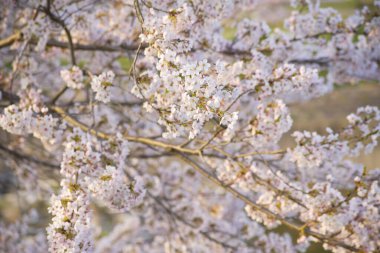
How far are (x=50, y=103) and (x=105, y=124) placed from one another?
53cm

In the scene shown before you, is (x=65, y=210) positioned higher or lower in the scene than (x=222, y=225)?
lower

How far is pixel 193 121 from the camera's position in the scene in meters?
2.26

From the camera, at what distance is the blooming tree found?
248 cm

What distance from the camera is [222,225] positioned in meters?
5.25

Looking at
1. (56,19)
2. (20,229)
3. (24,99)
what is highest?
(56,19)

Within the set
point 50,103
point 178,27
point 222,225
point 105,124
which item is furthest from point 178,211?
point 178,27

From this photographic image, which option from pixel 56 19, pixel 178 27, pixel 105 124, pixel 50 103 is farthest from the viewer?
pixel 105 124

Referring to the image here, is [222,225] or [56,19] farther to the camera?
[222,225]

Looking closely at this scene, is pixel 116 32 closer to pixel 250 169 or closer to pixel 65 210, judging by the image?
pixel 250 169

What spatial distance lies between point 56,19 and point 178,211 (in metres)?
2.42

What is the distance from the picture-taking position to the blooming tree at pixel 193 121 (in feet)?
8.13

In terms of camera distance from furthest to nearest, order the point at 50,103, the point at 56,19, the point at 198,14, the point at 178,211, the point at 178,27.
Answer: the point at 178,211
the point at 50,103
the point at 56,19
the point at 198,14
the point at 178,27

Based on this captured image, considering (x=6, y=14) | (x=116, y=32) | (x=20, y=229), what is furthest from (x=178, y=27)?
(x=20, y=229)

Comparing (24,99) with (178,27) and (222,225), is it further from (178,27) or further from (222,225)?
(222,225)
